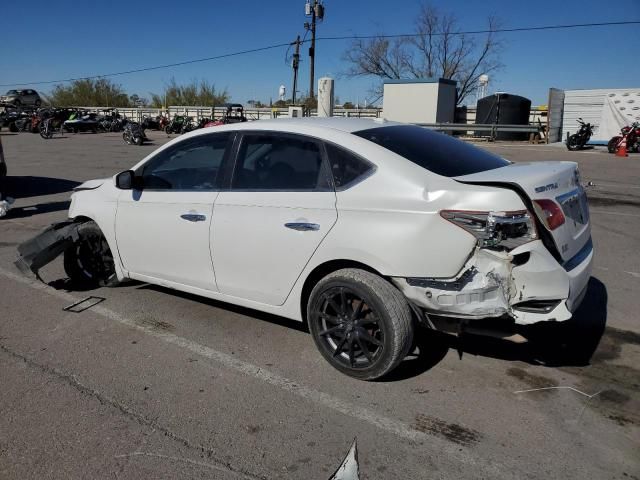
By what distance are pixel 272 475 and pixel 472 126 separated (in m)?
23.3

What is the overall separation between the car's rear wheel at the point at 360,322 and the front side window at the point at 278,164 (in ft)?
2.17

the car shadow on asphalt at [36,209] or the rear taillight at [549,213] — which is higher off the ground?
the rear taillight at [549,213]

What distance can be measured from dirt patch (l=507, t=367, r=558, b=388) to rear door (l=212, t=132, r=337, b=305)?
5.15ft

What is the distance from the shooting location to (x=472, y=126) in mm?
23828

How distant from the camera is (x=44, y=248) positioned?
4742 mm

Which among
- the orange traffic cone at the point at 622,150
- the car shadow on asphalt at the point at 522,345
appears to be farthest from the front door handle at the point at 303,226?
the orange traffic cone at the point at 622,150

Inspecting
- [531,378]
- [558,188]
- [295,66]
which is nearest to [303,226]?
[558,188]

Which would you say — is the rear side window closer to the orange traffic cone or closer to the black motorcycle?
the orange traffic cone

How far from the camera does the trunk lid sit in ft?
9.89

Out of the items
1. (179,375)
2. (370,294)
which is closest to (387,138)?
(370,294)

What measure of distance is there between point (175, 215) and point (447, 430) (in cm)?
247

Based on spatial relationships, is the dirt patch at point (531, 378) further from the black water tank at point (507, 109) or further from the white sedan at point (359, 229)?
the black water tank at point (507, 109)

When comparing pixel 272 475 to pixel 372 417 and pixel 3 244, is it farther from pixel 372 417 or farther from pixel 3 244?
pixel 3 244

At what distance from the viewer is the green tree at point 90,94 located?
5669cm
